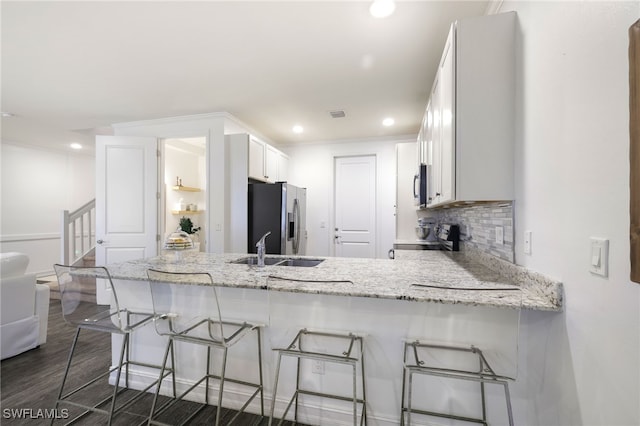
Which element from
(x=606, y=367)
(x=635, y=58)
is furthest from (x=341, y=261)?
(x=635, y=58)

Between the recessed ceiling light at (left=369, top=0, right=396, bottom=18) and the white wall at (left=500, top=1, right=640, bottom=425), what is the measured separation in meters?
0.70

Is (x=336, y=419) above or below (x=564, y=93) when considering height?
below

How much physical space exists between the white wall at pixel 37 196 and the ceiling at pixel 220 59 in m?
2.06

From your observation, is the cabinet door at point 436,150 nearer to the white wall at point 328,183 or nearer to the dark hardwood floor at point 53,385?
the dark hardwood floor at point 53,385

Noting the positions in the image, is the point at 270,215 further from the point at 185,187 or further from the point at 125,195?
the point at 185,187

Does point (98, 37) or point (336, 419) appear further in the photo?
point (98, 37)

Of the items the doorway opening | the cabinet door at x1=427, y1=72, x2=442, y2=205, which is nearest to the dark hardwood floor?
the cabinet door at x1=427, y1=72, x2=442, y2=205

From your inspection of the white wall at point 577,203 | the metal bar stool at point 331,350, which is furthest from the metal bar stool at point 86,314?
the white wall at point 577,203

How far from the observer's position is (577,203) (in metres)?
0.98

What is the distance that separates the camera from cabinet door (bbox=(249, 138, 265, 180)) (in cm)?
359

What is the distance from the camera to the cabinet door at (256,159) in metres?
3.59

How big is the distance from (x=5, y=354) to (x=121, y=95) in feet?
8.36

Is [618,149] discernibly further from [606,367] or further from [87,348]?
[87,348]

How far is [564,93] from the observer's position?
41.6 inches
